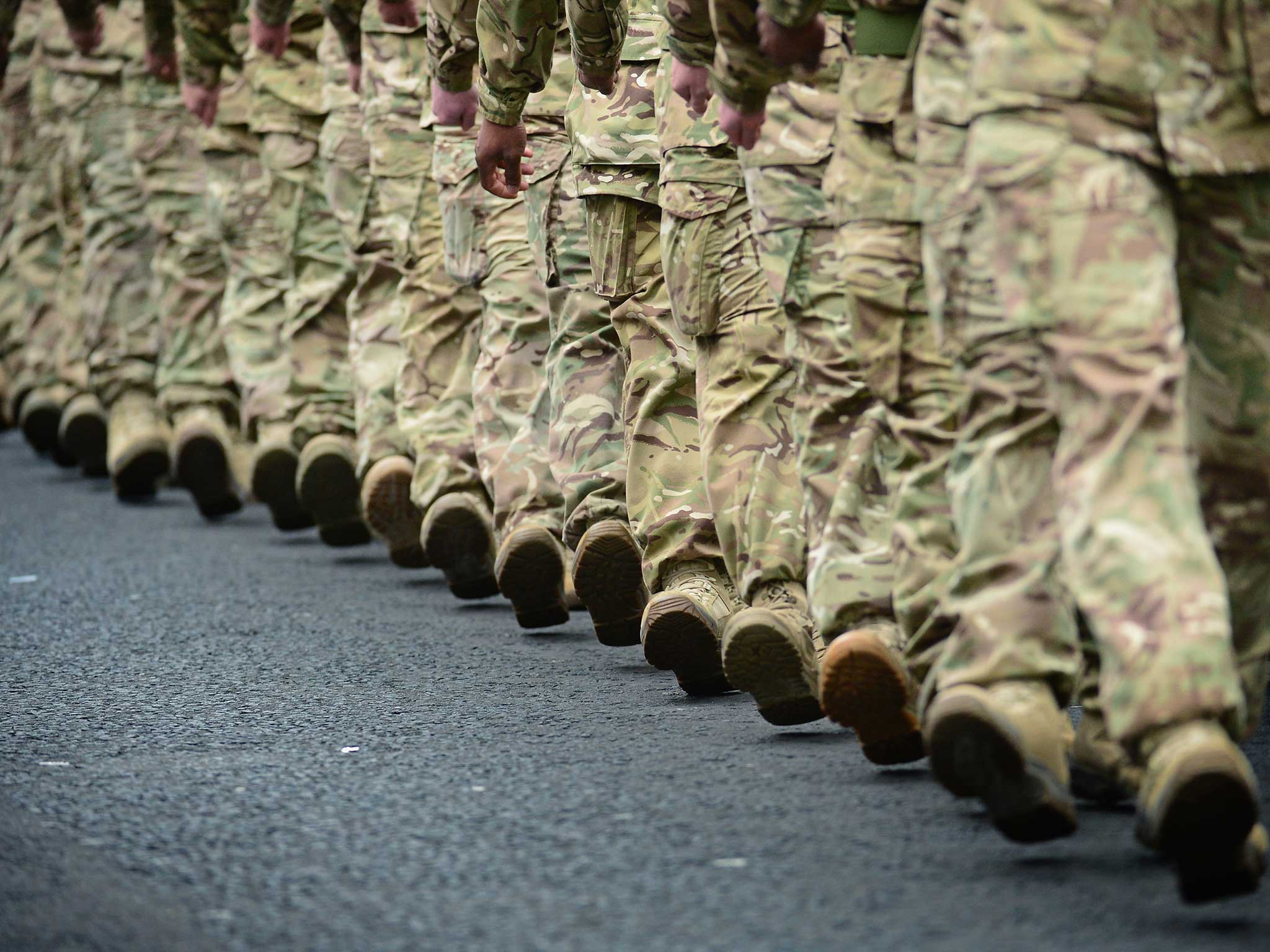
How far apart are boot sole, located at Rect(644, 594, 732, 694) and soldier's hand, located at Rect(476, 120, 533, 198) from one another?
1.29 meters

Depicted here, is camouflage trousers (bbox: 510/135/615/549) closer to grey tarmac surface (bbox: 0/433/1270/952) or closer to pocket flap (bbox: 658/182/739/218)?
grey tarmac surface (bbox: 0/433/1270/952)

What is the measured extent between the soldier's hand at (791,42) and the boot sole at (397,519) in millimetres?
3112

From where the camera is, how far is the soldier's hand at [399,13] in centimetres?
638

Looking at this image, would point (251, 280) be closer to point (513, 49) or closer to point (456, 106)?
point (456, 106)

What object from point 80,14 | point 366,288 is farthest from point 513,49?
point 80,14

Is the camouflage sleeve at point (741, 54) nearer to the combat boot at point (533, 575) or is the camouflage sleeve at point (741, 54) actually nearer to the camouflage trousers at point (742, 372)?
the camouflage trousers at point (742, 372)

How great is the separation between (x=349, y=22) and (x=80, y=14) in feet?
8.93

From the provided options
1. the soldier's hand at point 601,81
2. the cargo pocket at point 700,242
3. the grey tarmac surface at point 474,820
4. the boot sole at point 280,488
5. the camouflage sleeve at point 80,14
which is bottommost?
the grey tarmac surface at point 474,820

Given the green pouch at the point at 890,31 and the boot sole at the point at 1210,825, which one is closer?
the boot sole at the point at 1210,825

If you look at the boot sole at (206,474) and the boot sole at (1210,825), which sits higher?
the boot sole at (206,474)

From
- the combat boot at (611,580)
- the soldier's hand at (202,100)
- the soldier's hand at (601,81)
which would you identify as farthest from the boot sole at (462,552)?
the soldier's hand at (202,100)

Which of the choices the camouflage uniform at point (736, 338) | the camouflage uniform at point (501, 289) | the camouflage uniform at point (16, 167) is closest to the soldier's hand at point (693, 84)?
the camouflage uniform at point (736, 338)

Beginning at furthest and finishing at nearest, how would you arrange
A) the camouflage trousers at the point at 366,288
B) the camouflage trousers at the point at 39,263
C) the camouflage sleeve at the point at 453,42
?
1. the camouflage trousers at the point at 39,263
2. the camouflage trousers at the point at 366,288
3. the camouflage sleeve at the point at 453,42

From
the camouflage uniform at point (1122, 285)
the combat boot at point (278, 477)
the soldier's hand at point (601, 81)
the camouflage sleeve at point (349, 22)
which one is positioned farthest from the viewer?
the combat boot at point (278, 477)
